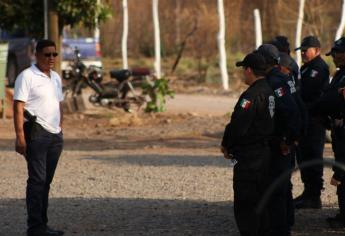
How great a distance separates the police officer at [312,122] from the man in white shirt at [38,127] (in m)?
2.88

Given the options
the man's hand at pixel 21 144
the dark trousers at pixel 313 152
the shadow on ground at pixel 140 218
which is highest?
the man's hand at pixel 21 144

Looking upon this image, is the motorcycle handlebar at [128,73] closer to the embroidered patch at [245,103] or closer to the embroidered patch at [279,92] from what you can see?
the embroidered patch at [279,92]

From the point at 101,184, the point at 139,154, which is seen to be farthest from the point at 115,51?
the point at 101,184

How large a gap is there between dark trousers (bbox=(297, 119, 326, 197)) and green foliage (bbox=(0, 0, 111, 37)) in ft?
39.3

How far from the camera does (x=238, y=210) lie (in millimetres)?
7852

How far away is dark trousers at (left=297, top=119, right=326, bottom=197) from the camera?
34.0ft

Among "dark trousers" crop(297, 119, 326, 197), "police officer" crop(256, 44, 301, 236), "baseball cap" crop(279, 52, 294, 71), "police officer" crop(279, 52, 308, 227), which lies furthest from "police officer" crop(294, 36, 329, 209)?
"police officer" crop(256, 44, 301, 236)

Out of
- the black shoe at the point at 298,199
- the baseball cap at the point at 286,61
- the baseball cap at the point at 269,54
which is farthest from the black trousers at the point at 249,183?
the black shoe at the point at 298,199

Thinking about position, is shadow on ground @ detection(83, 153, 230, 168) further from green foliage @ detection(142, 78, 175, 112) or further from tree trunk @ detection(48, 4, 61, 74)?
tree trunk @ detection(48, 4, 61, 74)

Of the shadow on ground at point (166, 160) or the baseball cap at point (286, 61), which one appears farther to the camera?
the shadow on ground at point (166, 160)

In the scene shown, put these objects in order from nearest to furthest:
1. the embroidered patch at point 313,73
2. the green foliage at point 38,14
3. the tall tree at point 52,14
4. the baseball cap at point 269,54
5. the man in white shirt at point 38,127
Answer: the baseball cap at point 269,54, the man in white shirt at point 38,127, the embroidered patch at point 313,73, the tall tree at point 52,14, the green foliage at point 38,14

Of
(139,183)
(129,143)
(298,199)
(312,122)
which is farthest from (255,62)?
(129,143)

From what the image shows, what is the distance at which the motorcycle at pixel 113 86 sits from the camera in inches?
859

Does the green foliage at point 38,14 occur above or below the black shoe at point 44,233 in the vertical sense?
above
